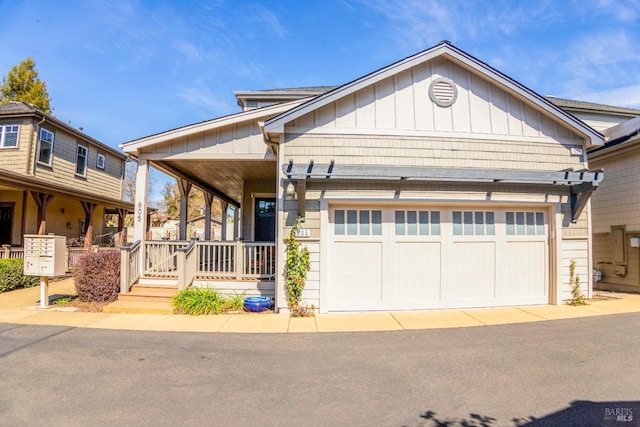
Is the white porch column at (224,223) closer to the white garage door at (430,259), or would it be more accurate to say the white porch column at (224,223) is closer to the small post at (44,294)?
the small post at (44,294)

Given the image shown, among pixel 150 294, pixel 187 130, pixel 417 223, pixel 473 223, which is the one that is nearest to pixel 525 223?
pixel 473 223

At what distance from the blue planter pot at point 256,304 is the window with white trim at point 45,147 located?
1213 cm

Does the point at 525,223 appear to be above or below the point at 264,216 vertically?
below

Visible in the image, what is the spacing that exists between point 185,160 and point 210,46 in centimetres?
428

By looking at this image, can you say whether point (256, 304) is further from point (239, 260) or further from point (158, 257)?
point (158, 257)

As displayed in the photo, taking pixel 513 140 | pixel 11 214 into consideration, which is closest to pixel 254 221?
pixel 513 140

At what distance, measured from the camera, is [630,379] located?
385 centimetres

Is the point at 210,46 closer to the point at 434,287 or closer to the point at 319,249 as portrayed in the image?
the point at 319,249

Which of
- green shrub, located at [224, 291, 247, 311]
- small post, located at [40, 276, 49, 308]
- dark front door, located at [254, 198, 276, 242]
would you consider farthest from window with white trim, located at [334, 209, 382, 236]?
small post, located at [40, 276, 49, 308]

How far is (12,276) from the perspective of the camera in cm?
973

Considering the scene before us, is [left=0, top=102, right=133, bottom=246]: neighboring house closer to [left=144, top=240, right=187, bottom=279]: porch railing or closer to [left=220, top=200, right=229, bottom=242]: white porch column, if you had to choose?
[left=220, top=200, right=229, bottom=242]: white porch column

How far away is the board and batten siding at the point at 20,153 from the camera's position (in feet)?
43.3

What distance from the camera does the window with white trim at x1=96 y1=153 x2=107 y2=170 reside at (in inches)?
695

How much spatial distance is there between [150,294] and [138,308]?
57cm
